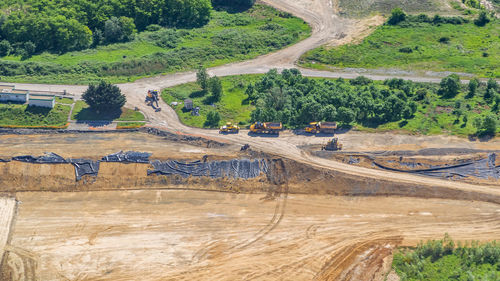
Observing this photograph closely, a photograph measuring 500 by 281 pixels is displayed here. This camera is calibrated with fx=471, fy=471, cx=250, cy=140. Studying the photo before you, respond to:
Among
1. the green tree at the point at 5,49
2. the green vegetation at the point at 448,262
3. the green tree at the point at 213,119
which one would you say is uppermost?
the green tree at the point at 5,49

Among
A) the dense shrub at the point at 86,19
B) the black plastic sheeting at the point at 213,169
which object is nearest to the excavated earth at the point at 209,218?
the black plastic sheeting at the point at 213,169

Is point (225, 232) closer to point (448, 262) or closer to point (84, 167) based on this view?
point (84, 167)

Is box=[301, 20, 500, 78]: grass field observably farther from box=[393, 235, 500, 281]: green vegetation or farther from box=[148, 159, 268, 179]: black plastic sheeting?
box=[393, 235, 500, 281]: green vegetation

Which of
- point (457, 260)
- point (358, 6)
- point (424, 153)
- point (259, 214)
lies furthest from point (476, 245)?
point (358, 6)

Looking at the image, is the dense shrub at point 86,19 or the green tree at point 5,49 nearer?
the green tree at point 5,49

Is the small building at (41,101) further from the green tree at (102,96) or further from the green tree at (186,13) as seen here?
the green tree at (186,13)

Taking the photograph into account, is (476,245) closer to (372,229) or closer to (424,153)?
(372,229)
